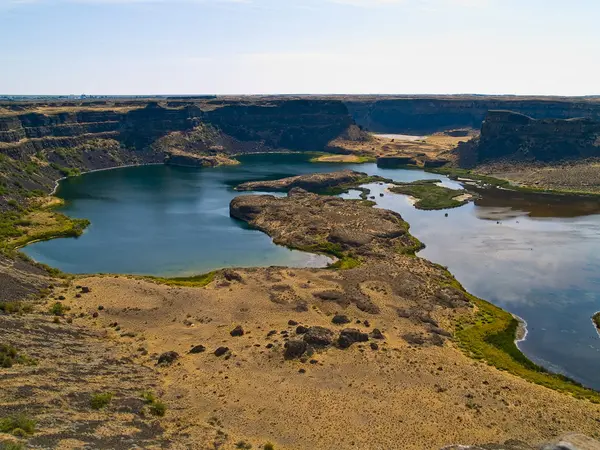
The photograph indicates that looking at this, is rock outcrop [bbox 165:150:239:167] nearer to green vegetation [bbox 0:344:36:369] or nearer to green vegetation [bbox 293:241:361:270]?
green vegetation [bbox 293:241:361:270]

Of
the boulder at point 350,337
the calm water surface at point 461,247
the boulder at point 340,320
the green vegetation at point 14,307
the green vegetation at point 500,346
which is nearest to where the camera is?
the green vegetation at point 500,346

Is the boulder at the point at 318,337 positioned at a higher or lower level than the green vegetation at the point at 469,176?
lower

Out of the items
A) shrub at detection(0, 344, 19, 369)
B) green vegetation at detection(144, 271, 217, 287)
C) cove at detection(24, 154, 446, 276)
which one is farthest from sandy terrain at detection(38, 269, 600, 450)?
cove at detection(24, 154, 446, 276)

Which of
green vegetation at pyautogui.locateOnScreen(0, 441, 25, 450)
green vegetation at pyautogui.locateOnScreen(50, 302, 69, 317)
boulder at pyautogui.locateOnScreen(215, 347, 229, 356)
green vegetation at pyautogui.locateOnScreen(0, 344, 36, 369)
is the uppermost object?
green vegetation at pyautogui.locateOnScreen(0, 441, 25, 450)

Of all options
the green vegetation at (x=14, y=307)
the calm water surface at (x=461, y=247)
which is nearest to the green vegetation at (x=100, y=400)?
the green vegetation at (x=14, y=307)

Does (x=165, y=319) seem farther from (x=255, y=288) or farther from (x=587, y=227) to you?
(x=587, y=227)

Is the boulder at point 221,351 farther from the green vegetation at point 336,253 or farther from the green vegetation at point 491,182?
the green vegetation at point 491,182
